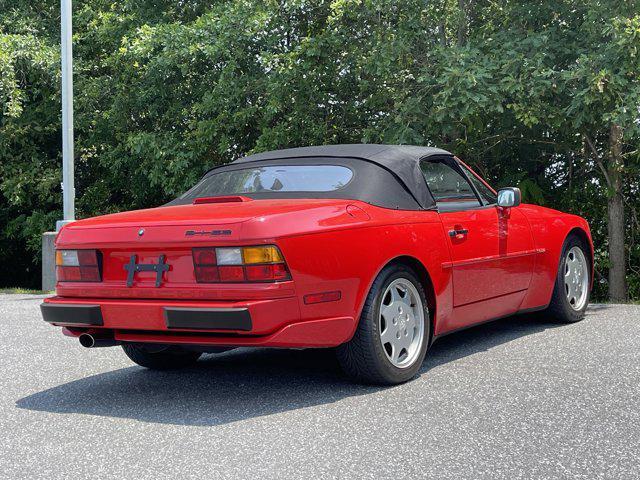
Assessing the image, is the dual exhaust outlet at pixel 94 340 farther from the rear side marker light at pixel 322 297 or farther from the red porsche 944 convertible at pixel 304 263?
the rear side marker light at pixel 322 297

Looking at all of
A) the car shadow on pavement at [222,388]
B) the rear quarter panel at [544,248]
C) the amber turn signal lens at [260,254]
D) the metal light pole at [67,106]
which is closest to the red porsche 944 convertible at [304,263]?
the amber turn signal lens at [260,254]

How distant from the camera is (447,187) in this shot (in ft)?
19.9

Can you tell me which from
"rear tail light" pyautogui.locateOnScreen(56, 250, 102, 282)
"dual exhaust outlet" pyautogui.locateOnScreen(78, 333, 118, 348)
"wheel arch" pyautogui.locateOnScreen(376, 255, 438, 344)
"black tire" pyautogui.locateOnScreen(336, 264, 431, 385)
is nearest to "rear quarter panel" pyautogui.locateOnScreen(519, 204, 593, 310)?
"wheel arch" pyautogui.locateOnScreen(376, 255, 438, 344)

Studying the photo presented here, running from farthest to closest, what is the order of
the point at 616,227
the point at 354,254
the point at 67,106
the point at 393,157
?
the point at 67,106
the point at 616,227
the point at 393,157
the point at 354,254

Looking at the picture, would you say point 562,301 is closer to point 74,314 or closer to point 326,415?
point 326,415

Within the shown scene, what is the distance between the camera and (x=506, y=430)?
164 inches

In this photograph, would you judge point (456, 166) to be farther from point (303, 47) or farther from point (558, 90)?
point (303, 47)

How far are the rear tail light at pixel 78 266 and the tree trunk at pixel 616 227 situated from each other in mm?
7942

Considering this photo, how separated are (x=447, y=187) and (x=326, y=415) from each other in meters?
2.18

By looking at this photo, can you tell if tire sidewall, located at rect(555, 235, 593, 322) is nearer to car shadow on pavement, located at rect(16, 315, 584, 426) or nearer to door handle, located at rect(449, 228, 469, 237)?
car shadow on pavement, located at rect(16, 315, 584, 426)

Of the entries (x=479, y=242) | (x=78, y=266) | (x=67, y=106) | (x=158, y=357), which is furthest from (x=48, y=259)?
(x=479, y=242)

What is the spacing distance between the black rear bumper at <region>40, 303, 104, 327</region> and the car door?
7.25ft

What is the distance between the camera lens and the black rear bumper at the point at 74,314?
A: 4938 millimetres

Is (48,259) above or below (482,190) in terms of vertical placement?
below
